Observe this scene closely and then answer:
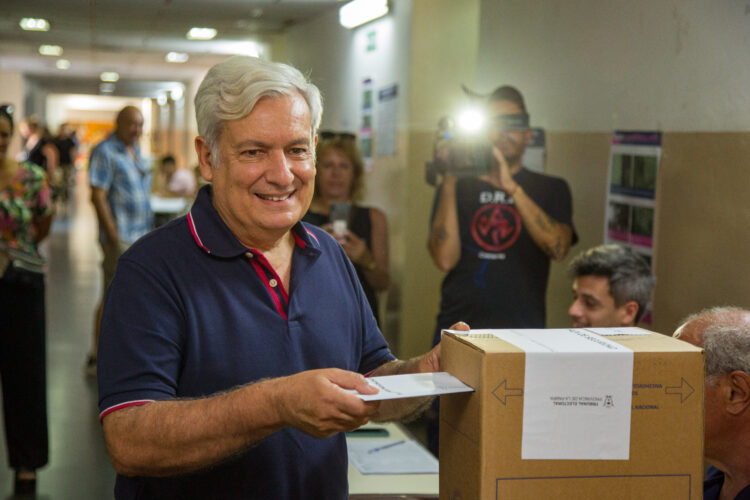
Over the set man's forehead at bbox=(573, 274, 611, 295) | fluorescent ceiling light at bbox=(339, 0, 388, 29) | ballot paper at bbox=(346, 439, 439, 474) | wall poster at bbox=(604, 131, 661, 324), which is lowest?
ballot paper at bbox=(346, 439, 439, 474)

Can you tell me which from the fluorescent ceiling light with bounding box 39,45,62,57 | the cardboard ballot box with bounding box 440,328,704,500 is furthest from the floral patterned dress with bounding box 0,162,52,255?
the fluorescent ceiling light with bounding box 39,45,62,57

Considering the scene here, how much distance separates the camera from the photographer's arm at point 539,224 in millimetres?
3145

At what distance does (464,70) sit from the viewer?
5305mm

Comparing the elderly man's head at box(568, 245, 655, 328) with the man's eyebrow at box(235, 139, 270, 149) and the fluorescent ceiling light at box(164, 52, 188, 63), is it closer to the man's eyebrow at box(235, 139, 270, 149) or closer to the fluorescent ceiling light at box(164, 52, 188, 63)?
the man's eyebrow at box(235, 139, 270, 149)

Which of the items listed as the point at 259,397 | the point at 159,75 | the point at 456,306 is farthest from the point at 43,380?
the point at 159,75

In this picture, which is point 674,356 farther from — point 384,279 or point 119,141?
Answer: point 119,141

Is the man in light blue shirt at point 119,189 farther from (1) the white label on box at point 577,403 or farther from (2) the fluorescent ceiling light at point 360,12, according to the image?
(1) the white label on box at point 577,403

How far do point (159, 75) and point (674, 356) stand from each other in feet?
48.5

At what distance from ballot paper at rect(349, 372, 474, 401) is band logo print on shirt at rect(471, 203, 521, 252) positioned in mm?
1940

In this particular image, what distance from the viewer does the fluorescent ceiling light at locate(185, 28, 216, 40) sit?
28.7 ft

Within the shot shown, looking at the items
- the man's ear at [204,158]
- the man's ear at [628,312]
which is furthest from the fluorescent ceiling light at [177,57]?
the man's ear at [204,158]

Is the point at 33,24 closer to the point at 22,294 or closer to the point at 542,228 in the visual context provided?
the point at 22,294

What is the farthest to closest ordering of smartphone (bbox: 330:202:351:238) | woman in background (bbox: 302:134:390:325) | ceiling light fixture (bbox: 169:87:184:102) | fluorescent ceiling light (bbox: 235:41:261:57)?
ceiling light fixture (bbox: 169:87:184:102) < fluorescent ceiling light (bbox: 235:41:261:57) < woman in background (bbox: 302:134:390:325) < smartphone (bbox: 330:202:351:238)

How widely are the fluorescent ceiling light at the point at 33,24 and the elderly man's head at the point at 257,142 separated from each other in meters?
7.87
